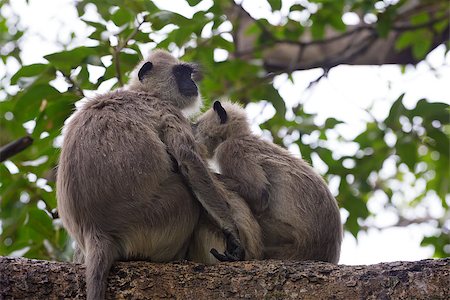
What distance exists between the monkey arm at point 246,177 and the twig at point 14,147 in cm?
117

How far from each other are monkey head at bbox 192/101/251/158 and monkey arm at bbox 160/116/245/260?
795mm

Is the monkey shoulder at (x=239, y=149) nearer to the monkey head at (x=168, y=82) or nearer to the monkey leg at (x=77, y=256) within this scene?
the monkey head at (x=168, y=82)

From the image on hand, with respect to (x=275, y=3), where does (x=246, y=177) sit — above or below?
below

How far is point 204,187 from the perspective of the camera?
12.3ft

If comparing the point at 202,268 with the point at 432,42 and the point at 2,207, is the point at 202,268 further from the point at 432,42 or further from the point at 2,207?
the point at 432,42

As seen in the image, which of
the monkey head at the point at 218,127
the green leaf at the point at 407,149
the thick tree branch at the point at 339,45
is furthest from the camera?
the thick tree branch at the point at 339,45

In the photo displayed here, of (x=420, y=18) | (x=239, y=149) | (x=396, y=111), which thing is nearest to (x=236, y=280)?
(x=239, y=149)

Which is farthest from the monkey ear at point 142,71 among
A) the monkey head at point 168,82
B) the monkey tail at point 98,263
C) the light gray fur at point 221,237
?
the monkey tail at point 98,263

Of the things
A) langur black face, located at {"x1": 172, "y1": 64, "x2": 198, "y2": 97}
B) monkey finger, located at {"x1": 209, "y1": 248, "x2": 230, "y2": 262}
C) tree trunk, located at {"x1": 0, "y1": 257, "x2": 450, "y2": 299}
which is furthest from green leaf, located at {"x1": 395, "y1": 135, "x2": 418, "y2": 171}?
monkey finger, located at {"x1": 209, "y1": 248, "x2": 230, "y2": 262}

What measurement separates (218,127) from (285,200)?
800 millimetres

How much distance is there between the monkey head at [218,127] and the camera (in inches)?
183

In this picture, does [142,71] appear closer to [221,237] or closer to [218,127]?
[218,127]

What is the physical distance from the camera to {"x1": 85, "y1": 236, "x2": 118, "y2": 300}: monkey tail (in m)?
3.31

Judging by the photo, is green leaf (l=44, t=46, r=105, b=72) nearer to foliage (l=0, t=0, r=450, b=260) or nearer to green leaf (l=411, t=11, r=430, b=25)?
foliage (l=0, t=0, r=450, b=260)
